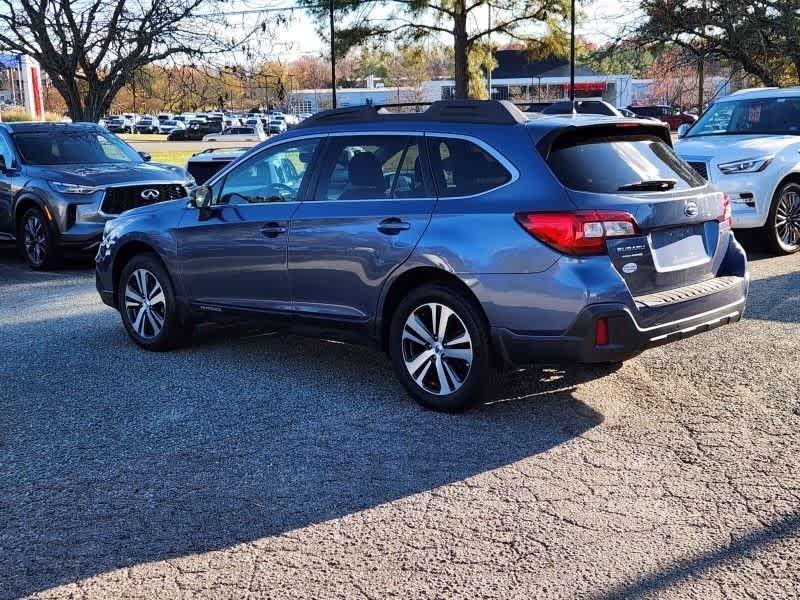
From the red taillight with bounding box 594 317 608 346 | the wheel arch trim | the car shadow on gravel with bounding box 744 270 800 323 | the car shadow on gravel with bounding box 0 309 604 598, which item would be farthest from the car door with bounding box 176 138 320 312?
the car shadow on gravel with bounding box 744 270 800 323

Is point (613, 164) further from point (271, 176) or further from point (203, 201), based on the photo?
point (203, 201)

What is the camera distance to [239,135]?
56812mm

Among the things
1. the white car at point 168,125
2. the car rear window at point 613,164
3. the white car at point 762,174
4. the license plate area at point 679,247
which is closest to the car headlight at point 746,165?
the white car at point 762,174

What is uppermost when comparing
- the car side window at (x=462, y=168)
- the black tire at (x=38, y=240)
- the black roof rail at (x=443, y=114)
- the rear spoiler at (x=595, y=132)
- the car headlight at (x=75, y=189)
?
the black roof rail at (x=443, y=114)

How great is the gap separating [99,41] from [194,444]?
672 inches

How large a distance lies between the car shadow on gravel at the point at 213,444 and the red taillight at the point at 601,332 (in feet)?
1.83

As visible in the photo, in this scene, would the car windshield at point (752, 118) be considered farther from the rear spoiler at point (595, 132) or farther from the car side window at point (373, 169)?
the car side window at point (373, 169)

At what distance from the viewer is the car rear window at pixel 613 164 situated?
5.22 meters

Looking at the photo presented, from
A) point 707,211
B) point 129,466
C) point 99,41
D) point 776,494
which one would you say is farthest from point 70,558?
point 99,41

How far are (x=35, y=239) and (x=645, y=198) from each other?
9.30 metres

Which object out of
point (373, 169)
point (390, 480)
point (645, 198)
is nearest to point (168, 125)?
point (373, 169)

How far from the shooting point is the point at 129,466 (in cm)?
486

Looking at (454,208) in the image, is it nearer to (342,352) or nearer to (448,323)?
(448,323)

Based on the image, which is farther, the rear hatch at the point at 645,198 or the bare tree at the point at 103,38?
the bare tree at the point at 103,38
